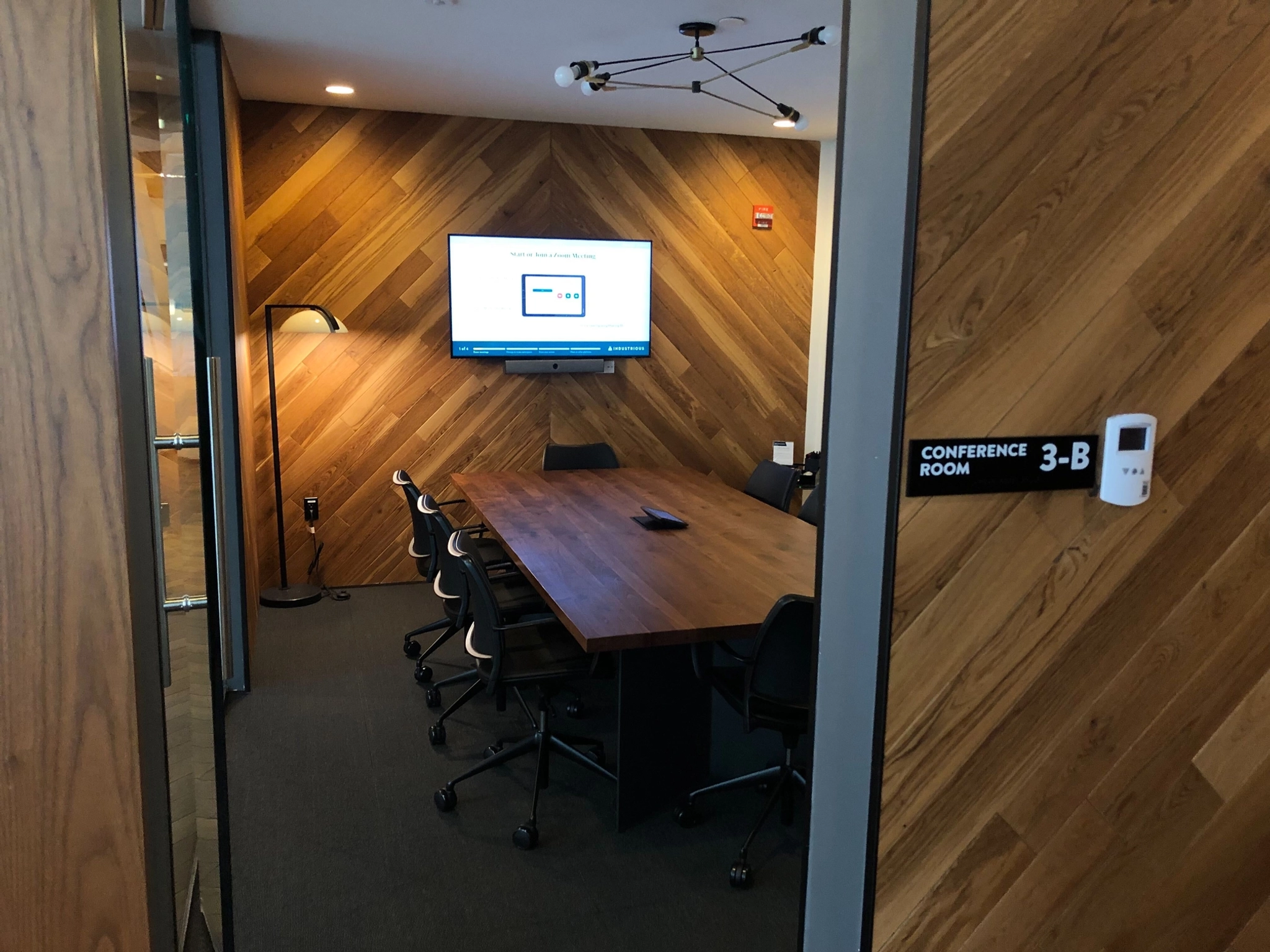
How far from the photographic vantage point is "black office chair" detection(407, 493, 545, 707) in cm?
379

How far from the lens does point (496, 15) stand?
3.97 metres

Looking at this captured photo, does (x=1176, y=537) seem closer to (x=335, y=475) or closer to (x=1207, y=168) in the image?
(x=1207, y=168)

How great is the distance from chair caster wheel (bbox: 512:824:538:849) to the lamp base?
3.00 meters

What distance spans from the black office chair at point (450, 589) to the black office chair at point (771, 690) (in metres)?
1.07

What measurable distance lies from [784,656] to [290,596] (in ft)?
12.4

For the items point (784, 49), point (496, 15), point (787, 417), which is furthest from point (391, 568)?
point (784, 49)

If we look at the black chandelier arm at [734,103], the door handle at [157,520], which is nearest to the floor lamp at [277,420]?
the black chandelier arm at [734,103]

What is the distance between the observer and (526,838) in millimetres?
2945

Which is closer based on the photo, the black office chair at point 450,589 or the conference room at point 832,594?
the conference room at point 832,594

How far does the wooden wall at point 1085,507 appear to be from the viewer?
1.51m

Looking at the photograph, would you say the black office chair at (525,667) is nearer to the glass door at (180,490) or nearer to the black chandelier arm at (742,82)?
the glass door at (180,490)

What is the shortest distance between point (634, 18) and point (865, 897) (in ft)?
11.8

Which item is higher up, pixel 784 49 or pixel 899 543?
pixel 784 49

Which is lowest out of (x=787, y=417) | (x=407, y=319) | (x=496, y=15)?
(x=787, y=417)
